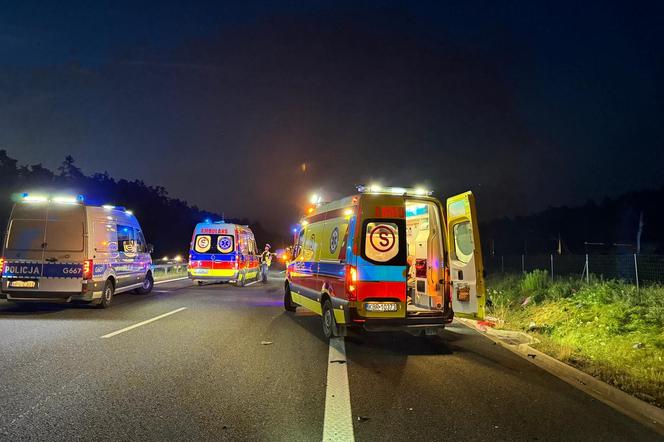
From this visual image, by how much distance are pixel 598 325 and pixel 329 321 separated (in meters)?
4.86

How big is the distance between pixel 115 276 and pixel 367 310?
7998mm

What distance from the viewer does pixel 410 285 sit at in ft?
34.3

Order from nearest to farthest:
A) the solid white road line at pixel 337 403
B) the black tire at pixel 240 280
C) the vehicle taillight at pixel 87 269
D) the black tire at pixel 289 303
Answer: the solid white road line at pixel 337 403, the vehicle taillight at pixel 87 269, the black tire at pixel 289 303, the black tire at pixel 240 280

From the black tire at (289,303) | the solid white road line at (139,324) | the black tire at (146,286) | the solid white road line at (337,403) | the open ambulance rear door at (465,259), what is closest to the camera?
the solid white road line at (337,403)

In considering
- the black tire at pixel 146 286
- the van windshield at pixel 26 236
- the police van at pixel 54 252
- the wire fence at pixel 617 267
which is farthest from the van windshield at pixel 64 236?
the wire fence at pixel 617 267

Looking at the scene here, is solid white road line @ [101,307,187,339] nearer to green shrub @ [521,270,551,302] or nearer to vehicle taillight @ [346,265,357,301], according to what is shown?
vehicle taillight @ [346,265,357,301]

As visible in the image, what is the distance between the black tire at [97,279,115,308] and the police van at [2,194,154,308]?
0.08 ft

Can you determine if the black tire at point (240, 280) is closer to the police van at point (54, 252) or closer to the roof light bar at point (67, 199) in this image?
the police van at point (54, 252)

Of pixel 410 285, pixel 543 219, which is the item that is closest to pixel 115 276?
pixel 410 285

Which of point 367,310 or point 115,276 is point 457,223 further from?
point 115,276

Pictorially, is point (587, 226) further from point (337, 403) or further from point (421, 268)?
point (337, 403)

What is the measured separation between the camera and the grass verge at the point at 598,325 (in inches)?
244

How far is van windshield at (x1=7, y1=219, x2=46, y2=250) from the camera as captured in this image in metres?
11.4

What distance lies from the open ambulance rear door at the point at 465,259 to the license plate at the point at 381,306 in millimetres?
1282
